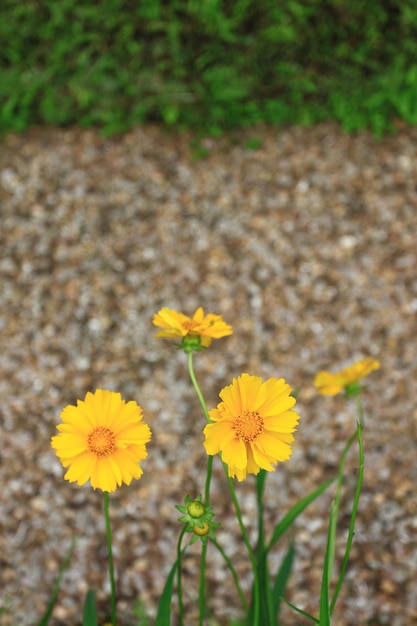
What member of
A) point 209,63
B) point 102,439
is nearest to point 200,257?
point 209,63

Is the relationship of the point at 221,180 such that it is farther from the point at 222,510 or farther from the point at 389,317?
the point at 222,510

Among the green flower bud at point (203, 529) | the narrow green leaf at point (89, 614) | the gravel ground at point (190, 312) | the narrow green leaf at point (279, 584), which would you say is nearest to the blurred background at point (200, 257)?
the gravel ground at point (190, 312)

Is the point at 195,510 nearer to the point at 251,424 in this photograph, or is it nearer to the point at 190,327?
the point at 251,424

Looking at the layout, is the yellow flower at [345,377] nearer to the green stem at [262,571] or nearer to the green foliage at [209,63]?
the green stem at [262,571]

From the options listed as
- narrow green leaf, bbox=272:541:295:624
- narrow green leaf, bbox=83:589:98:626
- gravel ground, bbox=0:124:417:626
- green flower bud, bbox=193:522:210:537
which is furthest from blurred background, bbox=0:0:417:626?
green flower bud, bbox=193:522:210:537

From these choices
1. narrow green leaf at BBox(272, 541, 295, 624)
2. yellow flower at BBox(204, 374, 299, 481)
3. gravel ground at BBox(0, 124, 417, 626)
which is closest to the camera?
yellow flower at BBox(204, 374, 299, 481)

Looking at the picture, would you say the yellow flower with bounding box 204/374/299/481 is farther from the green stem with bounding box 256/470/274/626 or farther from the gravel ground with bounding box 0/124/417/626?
the gravel ground with bounding box 0/124/417/626
